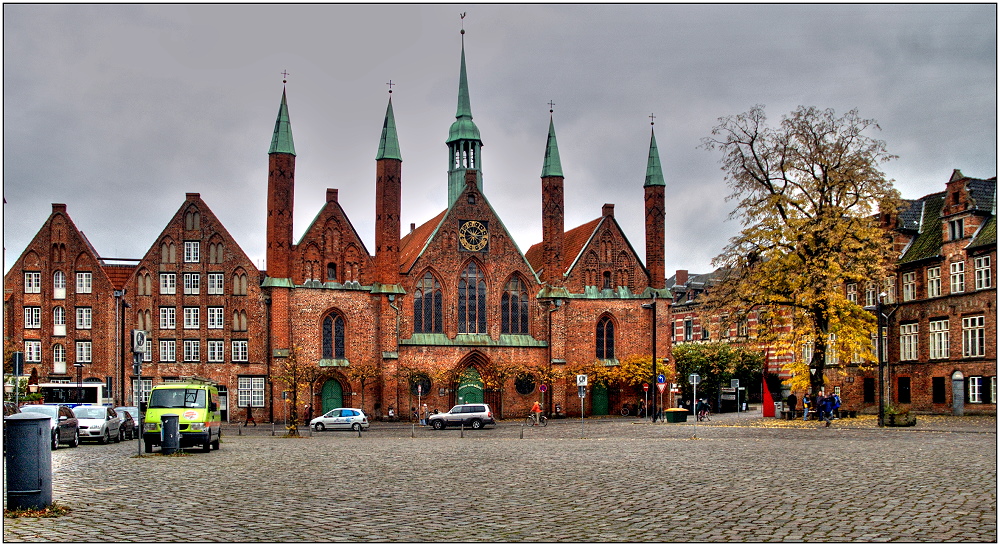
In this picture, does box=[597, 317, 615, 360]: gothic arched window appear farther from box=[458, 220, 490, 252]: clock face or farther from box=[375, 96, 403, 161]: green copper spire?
box=[375, 96, 403, 161]: green copper spire

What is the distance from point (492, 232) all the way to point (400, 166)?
7.57 m

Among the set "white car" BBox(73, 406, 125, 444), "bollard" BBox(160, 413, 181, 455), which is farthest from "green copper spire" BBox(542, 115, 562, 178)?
"bollard" BBox(160, 413, 181, 455)

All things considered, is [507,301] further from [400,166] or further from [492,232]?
[400,166]

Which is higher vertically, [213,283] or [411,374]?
[213,283]

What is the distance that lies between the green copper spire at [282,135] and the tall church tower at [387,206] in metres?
5.65

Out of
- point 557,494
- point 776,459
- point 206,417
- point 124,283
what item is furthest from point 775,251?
point 124,283

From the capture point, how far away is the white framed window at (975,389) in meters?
50.8

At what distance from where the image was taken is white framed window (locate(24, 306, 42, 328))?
63906mm

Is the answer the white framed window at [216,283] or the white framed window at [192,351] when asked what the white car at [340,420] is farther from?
the white framed window at [216,283]

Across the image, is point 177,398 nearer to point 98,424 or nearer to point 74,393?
point 98,424

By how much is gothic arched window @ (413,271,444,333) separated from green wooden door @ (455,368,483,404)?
3.34m

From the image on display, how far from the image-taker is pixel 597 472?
803 inches

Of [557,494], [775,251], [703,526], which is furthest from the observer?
[775,251]

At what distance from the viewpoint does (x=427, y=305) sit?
67.0m
